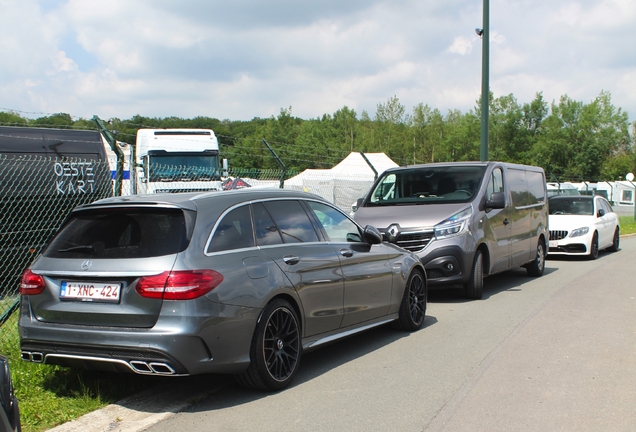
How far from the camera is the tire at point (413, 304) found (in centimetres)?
764

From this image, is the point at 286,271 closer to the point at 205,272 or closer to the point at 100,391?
the point at 205,272

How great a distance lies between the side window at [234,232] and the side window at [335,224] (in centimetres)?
106

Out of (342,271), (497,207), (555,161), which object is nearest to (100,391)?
(342,271)

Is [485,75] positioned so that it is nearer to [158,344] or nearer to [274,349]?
[274,349]

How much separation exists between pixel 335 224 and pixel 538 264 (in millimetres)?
7513

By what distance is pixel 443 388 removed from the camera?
17.8 ft

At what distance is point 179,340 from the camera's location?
462cm

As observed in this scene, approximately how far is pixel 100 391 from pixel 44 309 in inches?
A: 31.8

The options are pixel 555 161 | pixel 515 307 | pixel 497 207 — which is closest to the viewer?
pixel 515 307

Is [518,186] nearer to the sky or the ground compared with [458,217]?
nearer to the sky

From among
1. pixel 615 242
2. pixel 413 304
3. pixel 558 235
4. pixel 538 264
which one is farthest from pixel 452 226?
pixel 615 242

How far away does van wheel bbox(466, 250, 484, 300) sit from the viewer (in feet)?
32.5

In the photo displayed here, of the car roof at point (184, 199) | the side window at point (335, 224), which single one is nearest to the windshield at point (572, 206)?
the side window at point (335, 224)

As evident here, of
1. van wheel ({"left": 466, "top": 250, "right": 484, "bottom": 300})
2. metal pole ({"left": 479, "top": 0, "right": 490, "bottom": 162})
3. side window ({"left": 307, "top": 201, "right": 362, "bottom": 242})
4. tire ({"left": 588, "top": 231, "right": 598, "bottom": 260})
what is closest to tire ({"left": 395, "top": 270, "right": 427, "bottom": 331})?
side window ({"left": 307, "top": 201, "right": 362, "bottom": 242})
